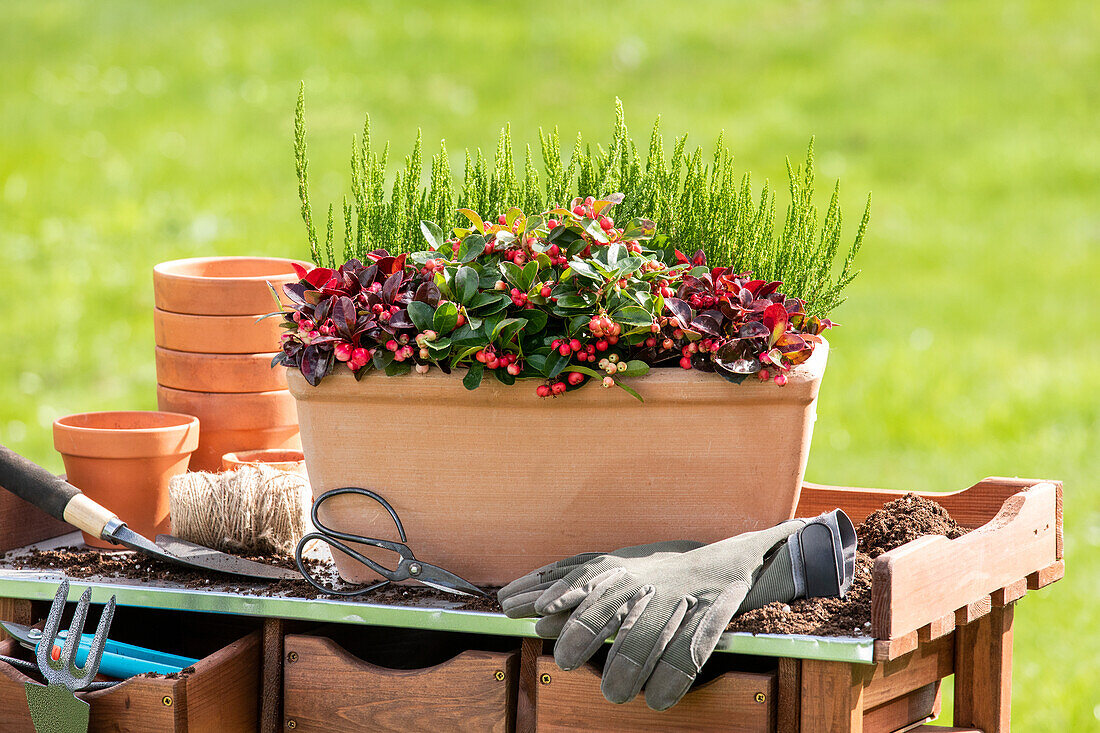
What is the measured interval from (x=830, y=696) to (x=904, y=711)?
0.27 meters

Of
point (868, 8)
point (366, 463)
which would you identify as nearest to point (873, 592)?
point (366, 463)

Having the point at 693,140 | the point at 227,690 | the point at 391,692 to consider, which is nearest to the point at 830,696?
the point at 391,692

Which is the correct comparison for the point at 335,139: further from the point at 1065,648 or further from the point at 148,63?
the point at 1065,648

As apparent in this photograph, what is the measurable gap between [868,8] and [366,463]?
7.87 meters

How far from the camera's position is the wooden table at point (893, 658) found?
1.44 meters

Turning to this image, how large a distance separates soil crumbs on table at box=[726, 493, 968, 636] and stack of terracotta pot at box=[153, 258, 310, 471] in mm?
963

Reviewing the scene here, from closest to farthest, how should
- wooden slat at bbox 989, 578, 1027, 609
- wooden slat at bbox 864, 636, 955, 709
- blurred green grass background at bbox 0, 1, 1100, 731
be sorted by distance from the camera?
wooden slat at bbox 864, 636, 955, 709, wooden slat at bbox 989, 578, 1027, 609, blurred green grass background at bbox 0, 1, 1100, 731

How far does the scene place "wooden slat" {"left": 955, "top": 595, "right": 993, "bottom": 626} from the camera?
1570mm

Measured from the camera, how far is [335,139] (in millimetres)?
7234

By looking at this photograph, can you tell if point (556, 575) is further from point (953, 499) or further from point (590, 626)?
point (953, 499)

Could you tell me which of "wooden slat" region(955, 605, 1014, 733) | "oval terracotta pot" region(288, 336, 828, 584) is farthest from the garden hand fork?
"wooden slat" region(955, 605, 1014, 733)

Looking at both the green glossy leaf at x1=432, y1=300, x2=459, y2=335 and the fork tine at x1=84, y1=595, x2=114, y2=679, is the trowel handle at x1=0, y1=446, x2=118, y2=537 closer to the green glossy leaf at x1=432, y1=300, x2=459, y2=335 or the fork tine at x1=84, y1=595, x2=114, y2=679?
the fork tine at x1=84, y1=595, x2=114, y2=679

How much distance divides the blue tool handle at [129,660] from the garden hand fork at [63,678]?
0.11 feet

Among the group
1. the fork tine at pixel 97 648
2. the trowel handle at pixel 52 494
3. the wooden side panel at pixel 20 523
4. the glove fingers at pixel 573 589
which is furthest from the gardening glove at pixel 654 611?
the wooden side panel at pixel 20 523
